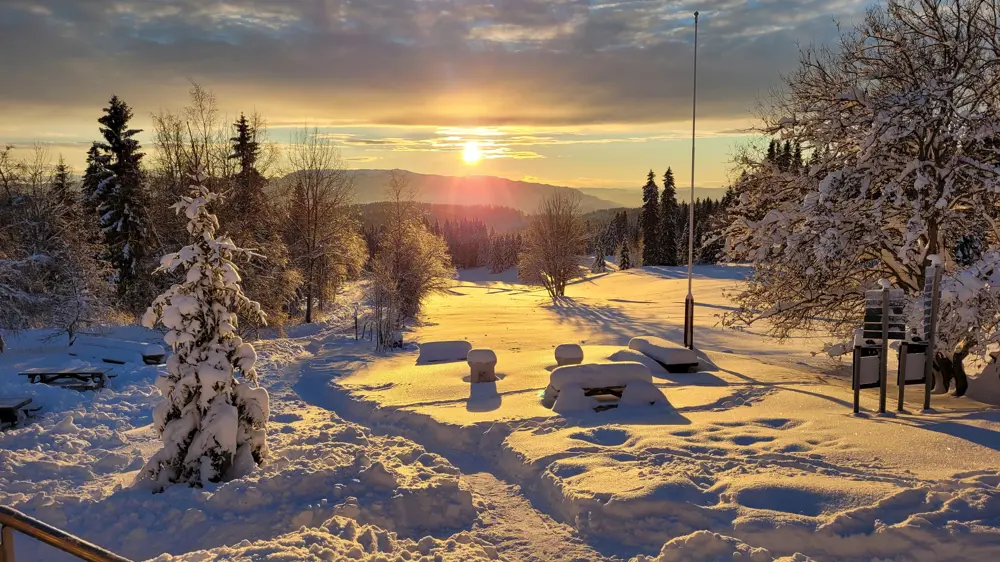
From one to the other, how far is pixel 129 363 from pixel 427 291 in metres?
20.7

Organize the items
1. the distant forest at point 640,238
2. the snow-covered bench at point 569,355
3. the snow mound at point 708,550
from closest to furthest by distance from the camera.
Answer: the snow mound at point 708,550 → the snow-covered bench at point 569,355 → the distant forest at point 640,238

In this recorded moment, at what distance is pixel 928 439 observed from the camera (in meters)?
7.78

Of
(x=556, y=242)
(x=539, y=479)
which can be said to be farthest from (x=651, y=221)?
(x=539, y=479)

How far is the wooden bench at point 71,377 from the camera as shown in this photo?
12.7 metres

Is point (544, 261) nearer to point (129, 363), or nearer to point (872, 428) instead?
point (129, 363)

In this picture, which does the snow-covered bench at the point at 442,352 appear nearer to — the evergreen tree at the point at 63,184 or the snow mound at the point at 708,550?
the snow mound at the point at 708,550

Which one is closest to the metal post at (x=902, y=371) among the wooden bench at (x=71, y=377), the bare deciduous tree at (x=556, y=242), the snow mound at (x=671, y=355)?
the snow mound at (x=671, y=355)

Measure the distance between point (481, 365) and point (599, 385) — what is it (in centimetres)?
358

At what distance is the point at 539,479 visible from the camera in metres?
7.89

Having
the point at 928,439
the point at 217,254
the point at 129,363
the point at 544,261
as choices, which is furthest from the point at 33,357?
the point at 544,261

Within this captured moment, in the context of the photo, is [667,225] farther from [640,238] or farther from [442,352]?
[442,352]

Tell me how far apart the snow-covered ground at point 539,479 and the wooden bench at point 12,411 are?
521mm

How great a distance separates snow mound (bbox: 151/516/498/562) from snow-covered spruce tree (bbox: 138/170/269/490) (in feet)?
7.58

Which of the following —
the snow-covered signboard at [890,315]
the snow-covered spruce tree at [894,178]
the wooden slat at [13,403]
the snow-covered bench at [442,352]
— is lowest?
the snow-covered bench at [442,352]
